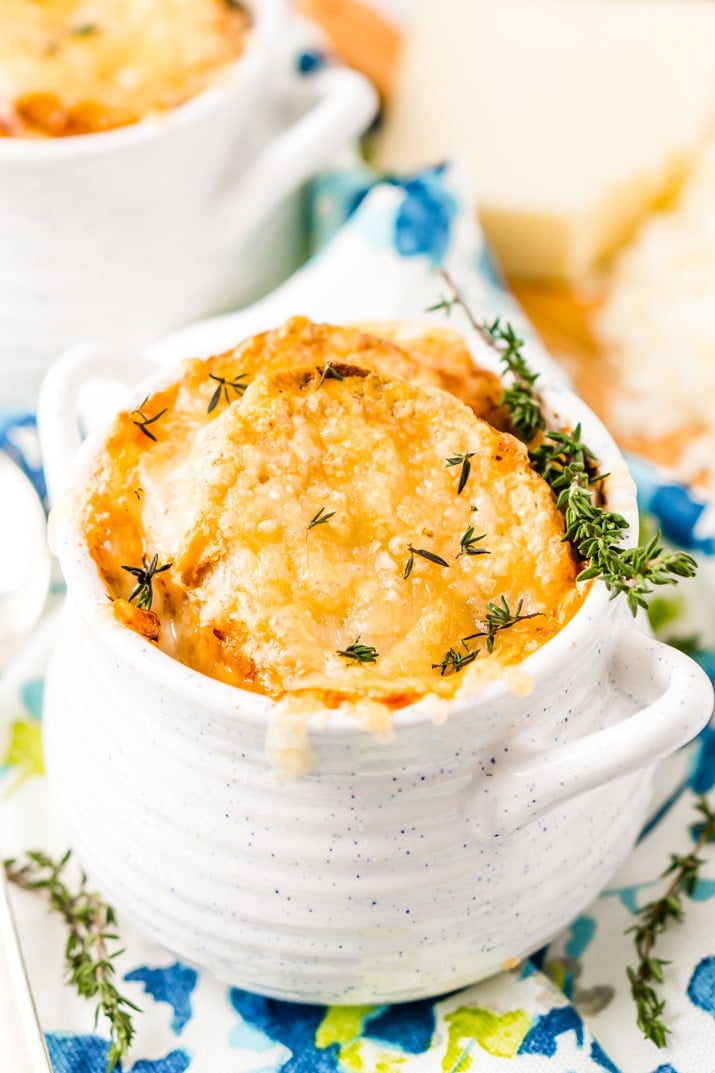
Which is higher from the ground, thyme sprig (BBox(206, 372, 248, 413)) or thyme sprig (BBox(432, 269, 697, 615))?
thyme sprig (BBox(432, 269, 697, 615))

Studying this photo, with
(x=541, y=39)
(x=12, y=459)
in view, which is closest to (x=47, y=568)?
(x=12, y=459)

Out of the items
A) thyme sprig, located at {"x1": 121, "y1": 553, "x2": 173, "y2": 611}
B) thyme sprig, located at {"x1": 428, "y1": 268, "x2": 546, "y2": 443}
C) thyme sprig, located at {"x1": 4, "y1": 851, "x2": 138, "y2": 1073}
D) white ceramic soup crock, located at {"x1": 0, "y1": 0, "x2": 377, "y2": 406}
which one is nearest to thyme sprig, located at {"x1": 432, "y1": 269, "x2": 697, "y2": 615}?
thyme sprig, located at {"x1": 428, "y1": 268, "x2": 546, "y2": 443}

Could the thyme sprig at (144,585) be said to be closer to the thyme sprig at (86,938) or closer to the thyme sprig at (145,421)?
the thyme sprig at (145,421)

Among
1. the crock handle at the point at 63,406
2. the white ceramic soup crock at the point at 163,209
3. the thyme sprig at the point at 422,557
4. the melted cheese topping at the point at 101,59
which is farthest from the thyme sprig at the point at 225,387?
the melted cheese topping at the point at 101,59

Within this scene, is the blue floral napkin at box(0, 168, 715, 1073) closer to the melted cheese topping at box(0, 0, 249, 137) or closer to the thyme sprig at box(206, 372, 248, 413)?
the thyme sprig at box(206, 372, 248, 413)

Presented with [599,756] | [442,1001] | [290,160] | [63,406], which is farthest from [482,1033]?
[290,160]

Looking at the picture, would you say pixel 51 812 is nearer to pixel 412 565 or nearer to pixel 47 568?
pixel 47 568
